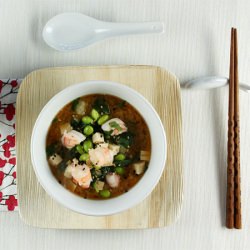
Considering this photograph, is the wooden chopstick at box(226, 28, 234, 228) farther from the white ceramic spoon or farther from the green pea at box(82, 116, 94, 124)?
the green pea at box(82, 116, 94, 124)

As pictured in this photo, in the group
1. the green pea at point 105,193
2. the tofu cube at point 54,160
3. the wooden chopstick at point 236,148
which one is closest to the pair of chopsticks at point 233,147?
the wooden chopstick at point 236,148

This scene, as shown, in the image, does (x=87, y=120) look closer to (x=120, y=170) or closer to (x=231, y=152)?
(x=120, y=170)

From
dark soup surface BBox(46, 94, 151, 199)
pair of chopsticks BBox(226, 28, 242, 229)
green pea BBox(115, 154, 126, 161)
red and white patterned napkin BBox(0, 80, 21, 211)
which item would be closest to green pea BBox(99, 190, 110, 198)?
dark soup surface BBox(46, 94, 151, 199)

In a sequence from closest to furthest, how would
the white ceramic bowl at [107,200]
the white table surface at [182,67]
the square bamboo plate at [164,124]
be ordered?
the white ceramic bowl at [107,200]
the square bamboo plate at [164,124]
the white table surface at [182,67]

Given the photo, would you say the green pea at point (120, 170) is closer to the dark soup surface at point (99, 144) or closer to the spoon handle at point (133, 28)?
the dark soup surface at point (99, 144)

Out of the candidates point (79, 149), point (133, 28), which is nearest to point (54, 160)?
point (79, 149)

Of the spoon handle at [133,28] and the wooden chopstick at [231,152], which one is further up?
the spoon handle at [133,28]

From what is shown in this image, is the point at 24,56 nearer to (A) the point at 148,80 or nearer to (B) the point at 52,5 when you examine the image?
(B) the point at 52,5
